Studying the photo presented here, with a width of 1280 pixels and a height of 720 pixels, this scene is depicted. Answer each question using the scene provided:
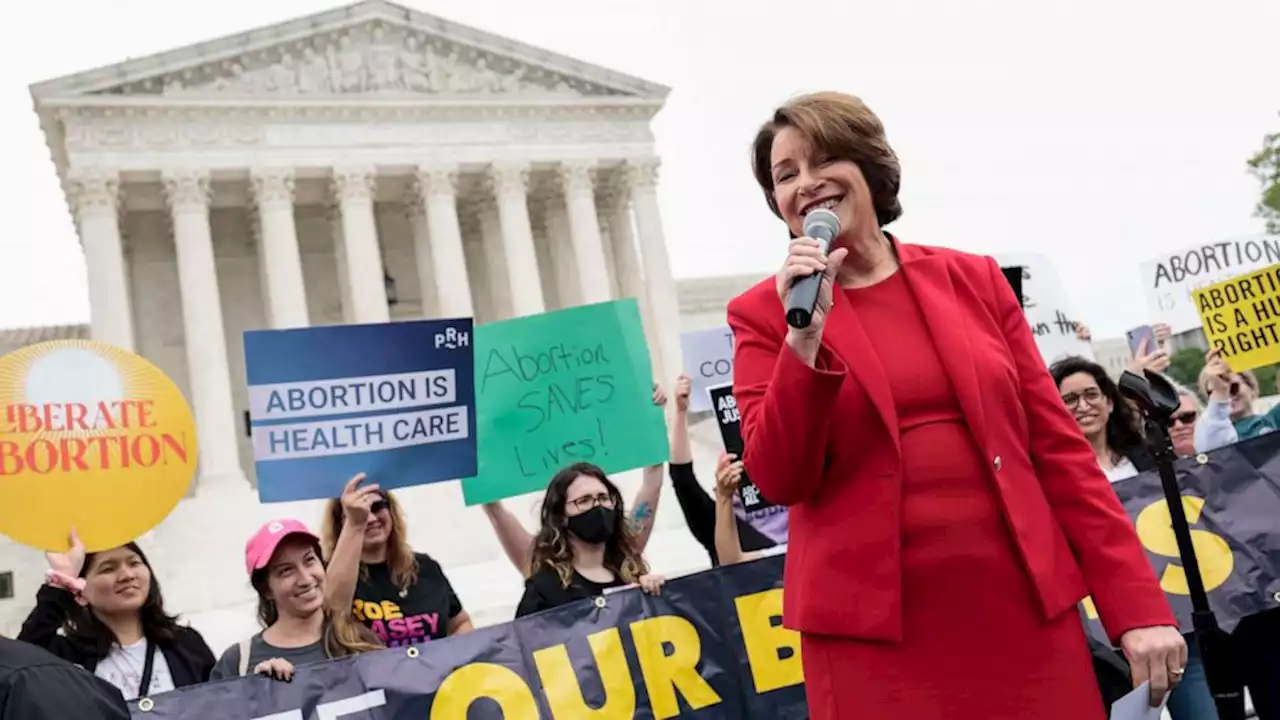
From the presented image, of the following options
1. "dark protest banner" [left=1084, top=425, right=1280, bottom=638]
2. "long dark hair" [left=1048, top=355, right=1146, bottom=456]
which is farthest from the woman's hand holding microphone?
"long dark hair" [left=1048, top=355, right=1146, bottom=456]

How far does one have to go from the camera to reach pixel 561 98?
122ft

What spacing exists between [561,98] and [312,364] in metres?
31.6

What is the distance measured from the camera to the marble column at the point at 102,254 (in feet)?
101

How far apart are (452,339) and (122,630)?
2.48m

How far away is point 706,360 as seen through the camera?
9.52 meters

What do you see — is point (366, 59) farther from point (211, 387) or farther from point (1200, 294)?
point (1200, 294)

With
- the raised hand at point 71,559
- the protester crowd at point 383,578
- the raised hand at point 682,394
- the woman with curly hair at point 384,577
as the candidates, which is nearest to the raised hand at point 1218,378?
the protester crowd at point 383,578

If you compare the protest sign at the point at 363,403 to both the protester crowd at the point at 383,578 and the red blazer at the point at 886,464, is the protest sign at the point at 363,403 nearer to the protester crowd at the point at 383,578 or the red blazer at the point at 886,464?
the protester crowd at the point at 383,578

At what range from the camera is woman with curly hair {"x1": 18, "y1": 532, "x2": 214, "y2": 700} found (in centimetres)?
536

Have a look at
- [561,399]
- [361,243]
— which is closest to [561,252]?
[361,243]

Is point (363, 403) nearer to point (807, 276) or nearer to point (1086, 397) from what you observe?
point (1086, 397)

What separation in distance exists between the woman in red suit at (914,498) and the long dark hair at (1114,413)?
4015 millimetres

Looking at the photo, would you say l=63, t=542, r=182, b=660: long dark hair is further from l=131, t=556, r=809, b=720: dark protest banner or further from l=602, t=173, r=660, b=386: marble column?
l=602, t=173, r=660, b=386: marble column

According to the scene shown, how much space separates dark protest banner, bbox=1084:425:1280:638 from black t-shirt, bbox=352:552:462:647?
3.46m
